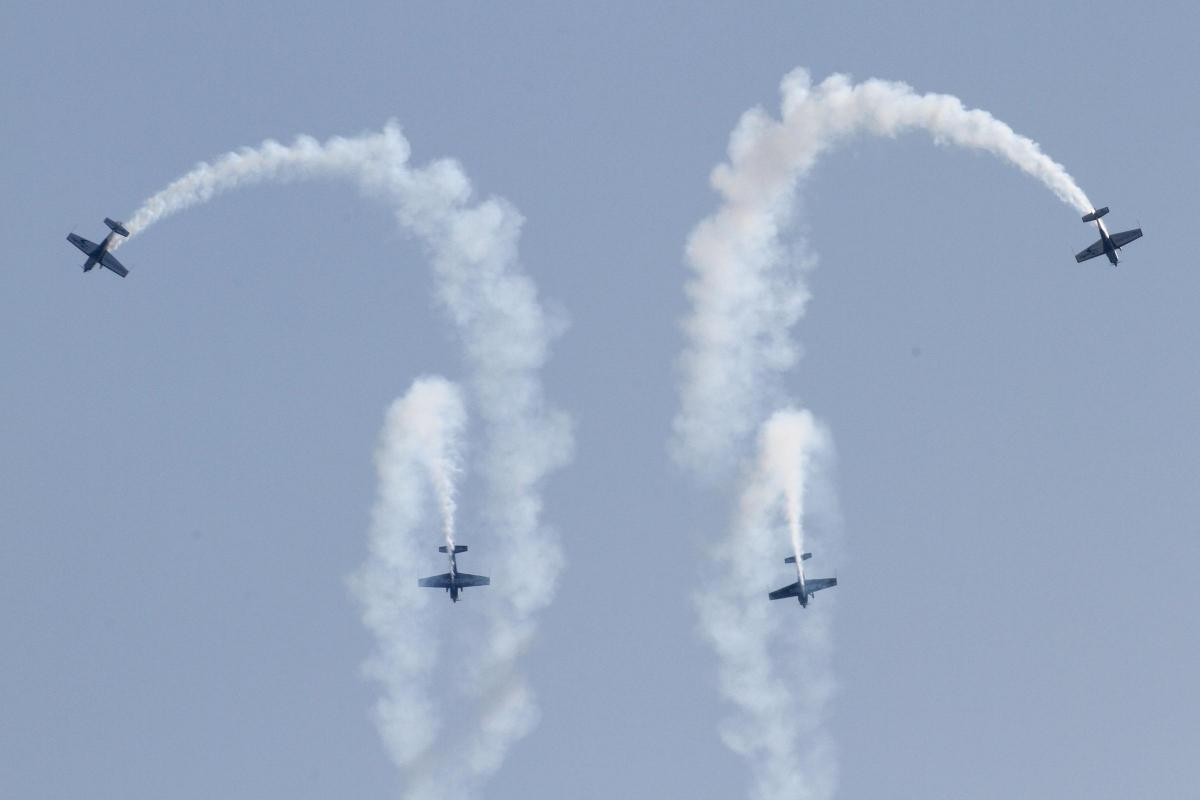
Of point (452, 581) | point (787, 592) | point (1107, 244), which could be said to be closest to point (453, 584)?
point (452, 581)

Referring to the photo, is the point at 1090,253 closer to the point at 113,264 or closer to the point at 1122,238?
the point at 1122,238

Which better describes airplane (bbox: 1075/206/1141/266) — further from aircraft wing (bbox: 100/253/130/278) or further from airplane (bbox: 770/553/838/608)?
aircraft wing (bbox: 100/253/130/278)

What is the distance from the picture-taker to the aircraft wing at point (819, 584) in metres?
106

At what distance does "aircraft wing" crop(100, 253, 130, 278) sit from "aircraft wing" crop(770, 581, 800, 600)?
115ft

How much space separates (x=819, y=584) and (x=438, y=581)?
59.5 feet

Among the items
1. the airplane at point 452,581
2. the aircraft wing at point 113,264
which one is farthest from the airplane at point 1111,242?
the aircraft wing at point 113,264

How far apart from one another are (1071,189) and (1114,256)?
6.20m

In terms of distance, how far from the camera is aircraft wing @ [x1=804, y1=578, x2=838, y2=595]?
105688mm

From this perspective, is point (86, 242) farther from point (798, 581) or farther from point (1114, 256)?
point (1114, 256)

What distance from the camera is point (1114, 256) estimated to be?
10038cm

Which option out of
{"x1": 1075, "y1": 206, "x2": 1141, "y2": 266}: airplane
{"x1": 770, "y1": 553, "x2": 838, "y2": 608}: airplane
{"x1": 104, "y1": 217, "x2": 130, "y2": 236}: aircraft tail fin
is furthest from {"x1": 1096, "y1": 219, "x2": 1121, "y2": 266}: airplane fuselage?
{"x1": 104, "y1": 217, "x2": 130, "y2": 236}: aircraft tail fin

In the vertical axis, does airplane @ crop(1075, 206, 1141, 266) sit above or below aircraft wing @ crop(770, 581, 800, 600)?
above

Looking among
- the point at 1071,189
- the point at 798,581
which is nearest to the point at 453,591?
the point at 798,581

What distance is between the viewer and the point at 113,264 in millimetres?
107938
